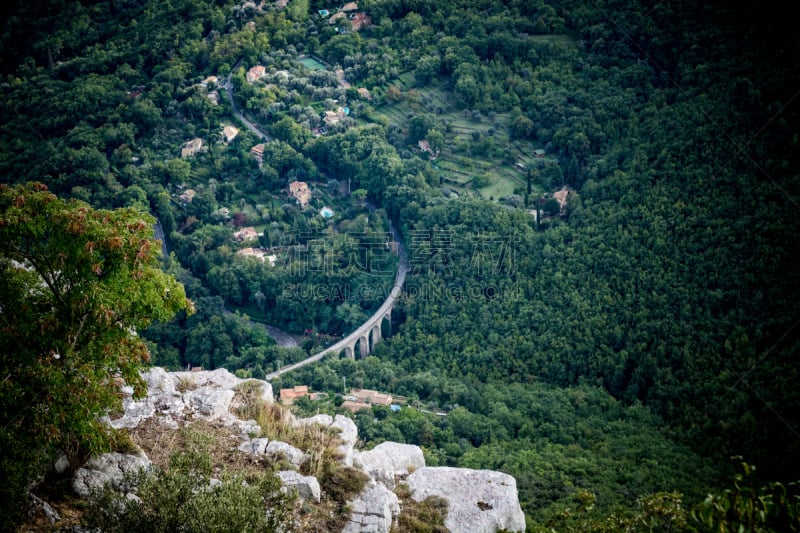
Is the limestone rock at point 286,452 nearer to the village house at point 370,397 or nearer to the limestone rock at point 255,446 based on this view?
the limestone rock at point 255,446

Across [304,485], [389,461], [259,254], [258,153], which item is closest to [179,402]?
[304,485]

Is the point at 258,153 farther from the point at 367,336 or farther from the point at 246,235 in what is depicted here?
the point at 367,336

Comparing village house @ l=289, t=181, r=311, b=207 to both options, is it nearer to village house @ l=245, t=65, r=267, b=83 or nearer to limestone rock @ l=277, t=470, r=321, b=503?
village house @ l=245, t=65, r=267, b=83

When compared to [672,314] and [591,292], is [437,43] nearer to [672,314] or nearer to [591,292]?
[591,292]

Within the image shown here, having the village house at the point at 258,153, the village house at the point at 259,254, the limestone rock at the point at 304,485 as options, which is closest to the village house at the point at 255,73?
the village house at the point at 258,153

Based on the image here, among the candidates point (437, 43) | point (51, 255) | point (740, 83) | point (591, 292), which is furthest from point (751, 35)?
point (51, 255)

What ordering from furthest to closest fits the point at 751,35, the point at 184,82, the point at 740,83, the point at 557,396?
1. the point at 184,82
2. the point at 751,35
3. the point at 740,83
4. the point at 557,396
